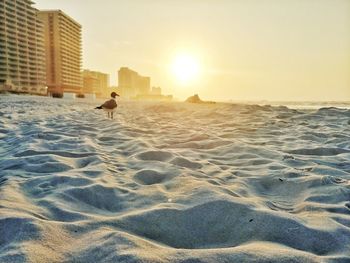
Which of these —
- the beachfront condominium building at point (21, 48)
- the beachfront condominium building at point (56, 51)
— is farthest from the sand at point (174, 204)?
the beachfront condominium building at point (56, 51)

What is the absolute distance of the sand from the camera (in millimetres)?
1696

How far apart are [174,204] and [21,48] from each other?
97.5 m

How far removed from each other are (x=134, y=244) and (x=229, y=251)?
1.77 feet

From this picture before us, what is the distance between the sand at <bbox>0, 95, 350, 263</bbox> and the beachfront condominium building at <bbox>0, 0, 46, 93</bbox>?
256 ft

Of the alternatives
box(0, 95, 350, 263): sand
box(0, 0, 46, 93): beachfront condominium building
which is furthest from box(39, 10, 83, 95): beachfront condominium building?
box(0, 95, 350, 263): sand

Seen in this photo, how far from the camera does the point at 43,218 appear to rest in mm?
A: 2146

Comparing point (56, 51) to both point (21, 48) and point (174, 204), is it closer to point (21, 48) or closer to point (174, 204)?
point (21, 48)

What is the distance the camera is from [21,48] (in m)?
86.2

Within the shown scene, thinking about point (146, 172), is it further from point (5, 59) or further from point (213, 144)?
point (5, 59)

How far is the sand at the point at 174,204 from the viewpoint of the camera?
170 centimetres

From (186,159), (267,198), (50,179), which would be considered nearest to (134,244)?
(267,198)

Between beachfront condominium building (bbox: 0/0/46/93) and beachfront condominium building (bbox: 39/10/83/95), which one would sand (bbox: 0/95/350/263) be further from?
beachfront condominium building (bbox: 39/10/83/95)

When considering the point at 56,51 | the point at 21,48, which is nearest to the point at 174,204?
the point at 21,48

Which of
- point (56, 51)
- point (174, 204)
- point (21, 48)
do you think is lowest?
point (174, 204)
